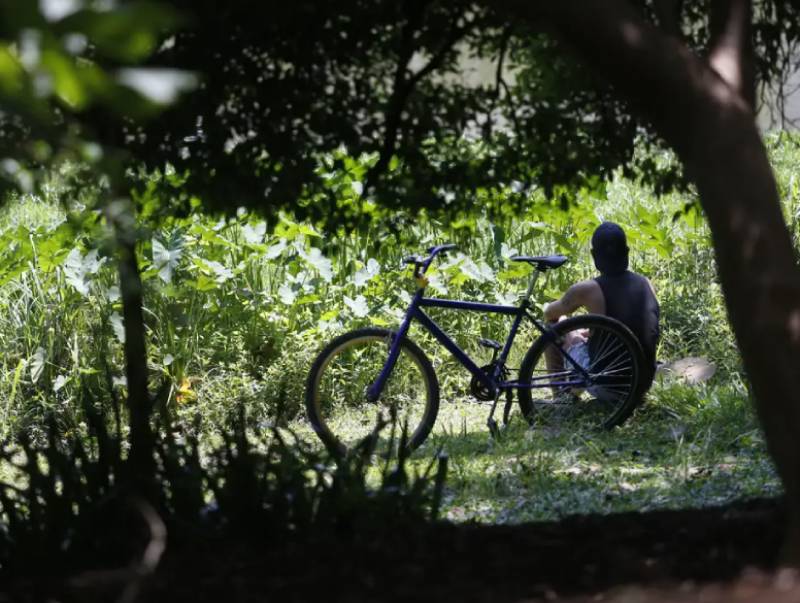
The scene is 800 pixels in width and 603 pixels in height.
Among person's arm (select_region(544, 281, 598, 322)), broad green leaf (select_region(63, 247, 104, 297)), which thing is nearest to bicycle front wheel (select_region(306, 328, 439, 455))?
person's arm (select_region(544, 281, 598, 322))

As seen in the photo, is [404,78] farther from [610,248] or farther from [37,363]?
[37,363]

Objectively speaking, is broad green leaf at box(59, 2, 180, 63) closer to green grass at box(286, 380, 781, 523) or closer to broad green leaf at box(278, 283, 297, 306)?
green grass at box(286, 380, 781, 523)

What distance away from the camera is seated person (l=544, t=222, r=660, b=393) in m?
7.31

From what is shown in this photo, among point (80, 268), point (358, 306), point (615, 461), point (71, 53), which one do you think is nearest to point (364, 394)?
point (358, 306)

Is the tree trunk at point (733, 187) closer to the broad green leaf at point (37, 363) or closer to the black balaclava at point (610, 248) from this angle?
the black balaclava at point (610, 248)

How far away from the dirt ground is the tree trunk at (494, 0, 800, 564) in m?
0.26

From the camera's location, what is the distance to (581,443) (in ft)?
22.3

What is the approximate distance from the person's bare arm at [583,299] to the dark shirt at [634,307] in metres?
0.04

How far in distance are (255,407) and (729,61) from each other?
505 centimetres

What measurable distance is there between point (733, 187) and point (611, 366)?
4.44m

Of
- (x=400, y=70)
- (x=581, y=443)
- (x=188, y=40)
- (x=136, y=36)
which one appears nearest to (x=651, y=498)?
(x=581, y=443)

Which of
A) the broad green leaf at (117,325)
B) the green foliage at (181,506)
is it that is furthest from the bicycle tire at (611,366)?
the green foliage at (181,506)

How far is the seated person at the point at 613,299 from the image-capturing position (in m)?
7.31

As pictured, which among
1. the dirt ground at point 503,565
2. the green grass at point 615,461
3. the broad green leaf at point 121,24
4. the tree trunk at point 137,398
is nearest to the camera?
the broad green leaf at point 121,24
